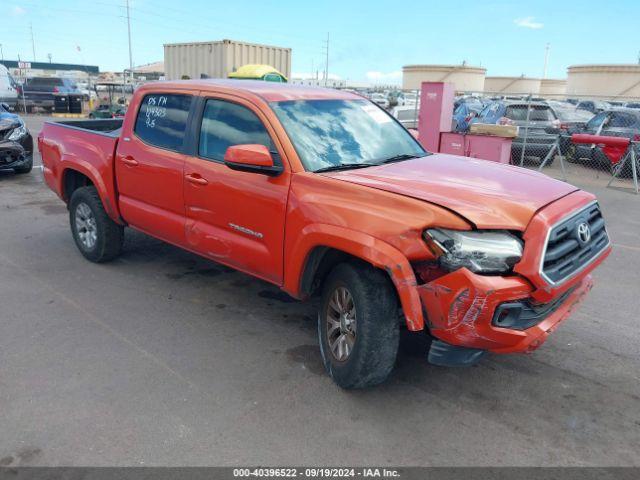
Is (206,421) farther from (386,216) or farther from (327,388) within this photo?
(386,216)

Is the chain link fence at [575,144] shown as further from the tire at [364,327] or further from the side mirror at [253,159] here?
the tire at [364,327]

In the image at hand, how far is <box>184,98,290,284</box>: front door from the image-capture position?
3.80 meters

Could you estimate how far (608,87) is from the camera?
50.1m

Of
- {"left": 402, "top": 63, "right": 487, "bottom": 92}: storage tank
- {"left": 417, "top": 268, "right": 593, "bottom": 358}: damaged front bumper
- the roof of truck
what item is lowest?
{"left": 417, "top": 268, "right": 593, "bottom": 358}: damaged front bumper

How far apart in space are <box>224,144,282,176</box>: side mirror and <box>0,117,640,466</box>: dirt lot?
1.33m

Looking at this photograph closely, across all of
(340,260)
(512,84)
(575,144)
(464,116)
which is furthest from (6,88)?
(512,84)

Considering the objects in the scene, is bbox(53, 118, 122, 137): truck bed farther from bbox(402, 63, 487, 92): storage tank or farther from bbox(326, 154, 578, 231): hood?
bbox(402, 63, 487, 92): storage tank

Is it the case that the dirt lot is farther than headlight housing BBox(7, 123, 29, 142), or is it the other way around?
headlight housing BBox(7, 123, 29, 142)

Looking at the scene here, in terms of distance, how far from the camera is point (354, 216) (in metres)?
3.24

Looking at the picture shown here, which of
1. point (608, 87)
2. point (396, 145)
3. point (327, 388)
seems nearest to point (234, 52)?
point (396, 145)

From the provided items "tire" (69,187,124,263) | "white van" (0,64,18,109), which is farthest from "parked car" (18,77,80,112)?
"tire" (69,187,124,263)

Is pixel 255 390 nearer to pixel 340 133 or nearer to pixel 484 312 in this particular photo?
pixel 484 312

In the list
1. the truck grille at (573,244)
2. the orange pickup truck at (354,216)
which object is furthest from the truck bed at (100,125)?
the truck grille at (573,244)

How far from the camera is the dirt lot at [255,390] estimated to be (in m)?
2.96
